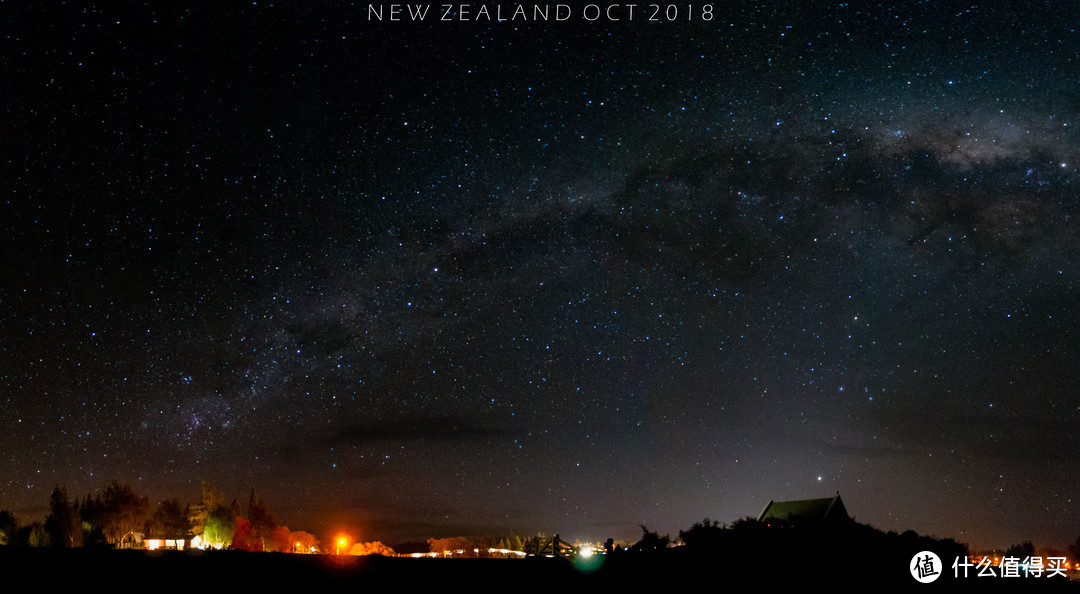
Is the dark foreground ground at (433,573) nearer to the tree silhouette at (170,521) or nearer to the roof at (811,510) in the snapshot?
the roof at (811,510)

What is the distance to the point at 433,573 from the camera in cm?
977

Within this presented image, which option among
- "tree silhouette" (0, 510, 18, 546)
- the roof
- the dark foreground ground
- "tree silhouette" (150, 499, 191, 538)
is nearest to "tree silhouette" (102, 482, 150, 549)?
"tree silhouette" (150, 499, 191, 538)

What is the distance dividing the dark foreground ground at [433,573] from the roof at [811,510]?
143 ft

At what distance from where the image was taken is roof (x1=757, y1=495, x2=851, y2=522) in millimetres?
54219

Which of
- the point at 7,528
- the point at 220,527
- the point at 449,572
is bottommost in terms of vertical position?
the point at 220,527

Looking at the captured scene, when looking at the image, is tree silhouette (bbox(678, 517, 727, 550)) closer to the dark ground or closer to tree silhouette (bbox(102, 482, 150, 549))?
the dark ground

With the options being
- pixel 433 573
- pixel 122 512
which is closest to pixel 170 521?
pixel 122 512

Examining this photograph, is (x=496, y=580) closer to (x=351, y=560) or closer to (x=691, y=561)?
(x=351, y=560)

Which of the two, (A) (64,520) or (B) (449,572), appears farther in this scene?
(A) (64,520)

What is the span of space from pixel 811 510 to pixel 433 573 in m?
53.2

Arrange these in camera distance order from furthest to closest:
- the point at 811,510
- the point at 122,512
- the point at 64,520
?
1. the point at 122,512
2. the point at 64,520
3. the point at 811,510

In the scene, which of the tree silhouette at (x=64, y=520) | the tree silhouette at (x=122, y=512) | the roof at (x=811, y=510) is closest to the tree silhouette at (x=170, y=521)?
the tree silhouette at (x=122, y=512)

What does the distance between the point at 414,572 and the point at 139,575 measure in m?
3.17

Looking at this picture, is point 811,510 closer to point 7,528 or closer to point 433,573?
point 433,573
